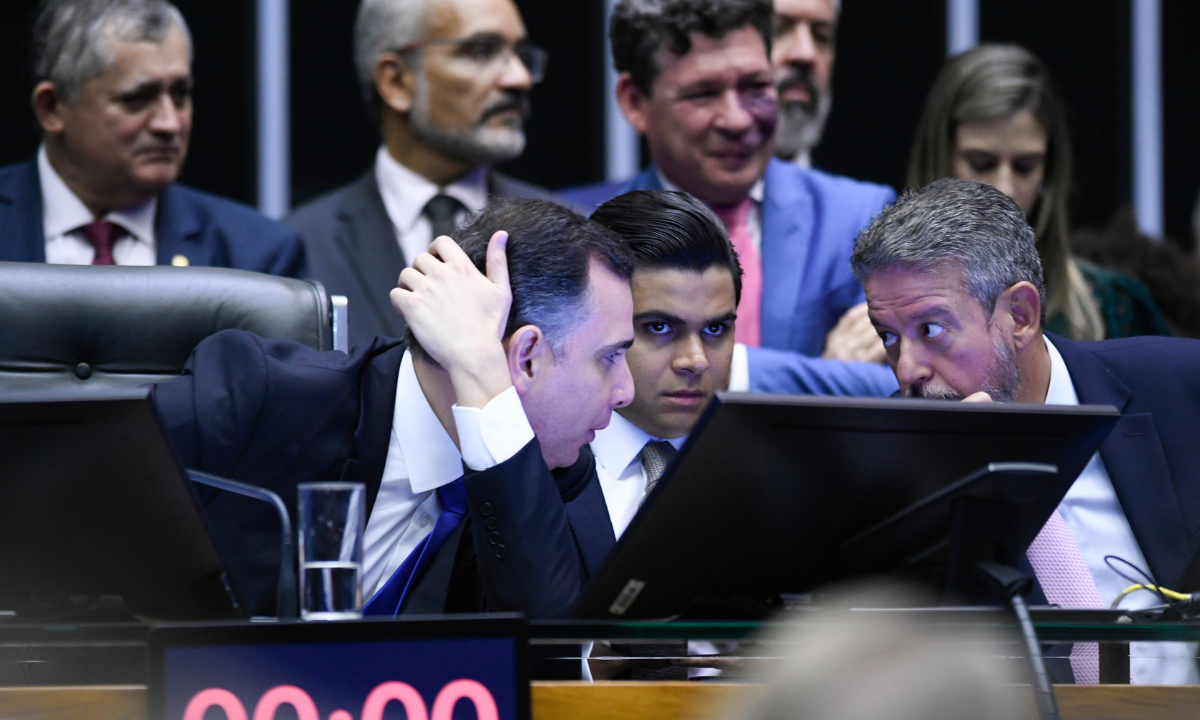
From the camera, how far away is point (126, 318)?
7.00 ft

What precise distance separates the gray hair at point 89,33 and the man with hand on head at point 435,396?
1.32 meters

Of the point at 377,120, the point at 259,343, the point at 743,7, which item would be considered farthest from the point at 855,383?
the point at 377,120

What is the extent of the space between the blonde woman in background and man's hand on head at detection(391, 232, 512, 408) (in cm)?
151

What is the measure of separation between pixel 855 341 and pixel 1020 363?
0.65 m

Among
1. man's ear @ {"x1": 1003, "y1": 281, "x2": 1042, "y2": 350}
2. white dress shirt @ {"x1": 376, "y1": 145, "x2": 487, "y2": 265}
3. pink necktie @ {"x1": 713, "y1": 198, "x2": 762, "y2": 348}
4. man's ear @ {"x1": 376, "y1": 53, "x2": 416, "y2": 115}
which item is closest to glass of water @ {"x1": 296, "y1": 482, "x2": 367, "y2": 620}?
man's ear @ {"x1": 1003, "y1": 281, "x2": 1042, "y2": 350}

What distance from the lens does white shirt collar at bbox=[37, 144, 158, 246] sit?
3035 millimetres

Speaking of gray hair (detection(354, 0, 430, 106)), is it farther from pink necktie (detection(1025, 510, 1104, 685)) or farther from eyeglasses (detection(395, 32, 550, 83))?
pink necktie (detection(1025, 510, 1104, 685))

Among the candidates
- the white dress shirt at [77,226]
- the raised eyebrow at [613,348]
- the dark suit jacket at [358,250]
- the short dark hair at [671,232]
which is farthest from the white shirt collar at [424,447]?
the white dress shirt at [77,226]

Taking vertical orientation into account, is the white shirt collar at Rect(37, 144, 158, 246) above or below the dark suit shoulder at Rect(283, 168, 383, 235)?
below

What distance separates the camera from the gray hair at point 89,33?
10.1 feet

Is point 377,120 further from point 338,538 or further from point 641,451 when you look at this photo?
point 338,538

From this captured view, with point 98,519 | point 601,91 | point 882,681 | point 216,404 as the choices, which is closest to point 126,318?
point 216,404

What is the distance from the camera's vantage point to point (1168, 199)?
5.43 metres

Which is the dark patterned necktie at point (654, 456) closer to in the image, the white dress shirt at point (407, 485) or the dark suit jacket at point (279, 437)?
the dark suit jacket at point (279, 437)
